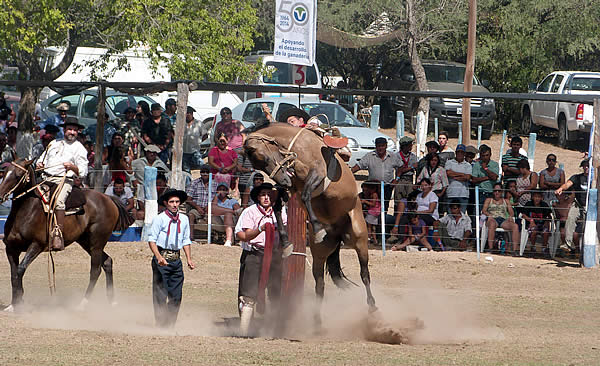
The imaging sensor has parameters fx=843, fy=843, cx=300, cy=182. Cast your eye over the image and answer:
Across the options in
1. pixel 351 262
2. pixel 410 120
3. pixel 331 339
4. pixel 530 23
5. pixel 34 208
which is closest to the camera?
pixel 331 339

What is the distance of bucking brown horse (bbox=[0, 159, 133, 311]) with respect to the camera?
35.3 feet

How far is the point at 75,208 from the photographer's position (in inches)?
457

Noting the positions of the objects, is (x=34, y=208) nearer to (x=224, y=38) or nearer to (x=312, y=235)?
(x=312, y=235)

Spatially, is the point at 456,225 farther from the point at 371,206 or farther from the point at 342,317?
the point at 342,317

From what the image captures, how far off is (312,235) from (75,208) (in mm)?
3716

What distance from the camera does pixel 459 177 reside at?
15.2 m

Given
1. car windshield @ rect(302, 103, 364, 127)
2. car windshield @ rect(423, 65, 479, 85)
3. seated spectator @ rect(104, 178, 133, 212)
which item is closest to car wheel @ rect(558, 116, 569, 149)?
car windshield @ rect(423, 65, 479, 85)

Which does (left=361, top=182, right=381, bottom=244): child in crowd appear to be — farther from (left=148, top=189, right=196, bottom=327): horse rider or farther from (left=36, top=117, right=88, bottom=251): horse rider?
(left=148, top=189, right=196, bottom=327): horse rider

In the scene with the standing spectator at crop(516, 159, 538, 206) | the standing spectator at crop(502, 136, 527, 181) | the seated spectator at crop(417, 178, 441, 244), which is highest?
the standing spectator at crop(502, 136, 527, 181)

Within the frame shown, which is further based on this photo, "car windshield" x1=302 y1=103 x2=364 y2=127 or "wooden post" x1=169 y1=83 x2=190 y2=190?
"car windshield" x1=302 y1=103 x2=364 y2=127

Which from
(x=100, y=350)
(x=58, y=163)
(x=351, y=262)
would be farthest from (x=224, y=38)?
(x=100, y=350)

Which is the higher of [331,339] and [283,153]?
[283,153]

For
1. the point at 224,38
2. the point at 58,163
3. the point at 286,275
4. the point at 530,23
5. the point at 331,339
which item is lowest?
the point at 331,339

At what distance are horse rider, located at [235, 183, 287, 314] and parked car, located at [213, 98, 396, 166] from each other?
9.87 m
